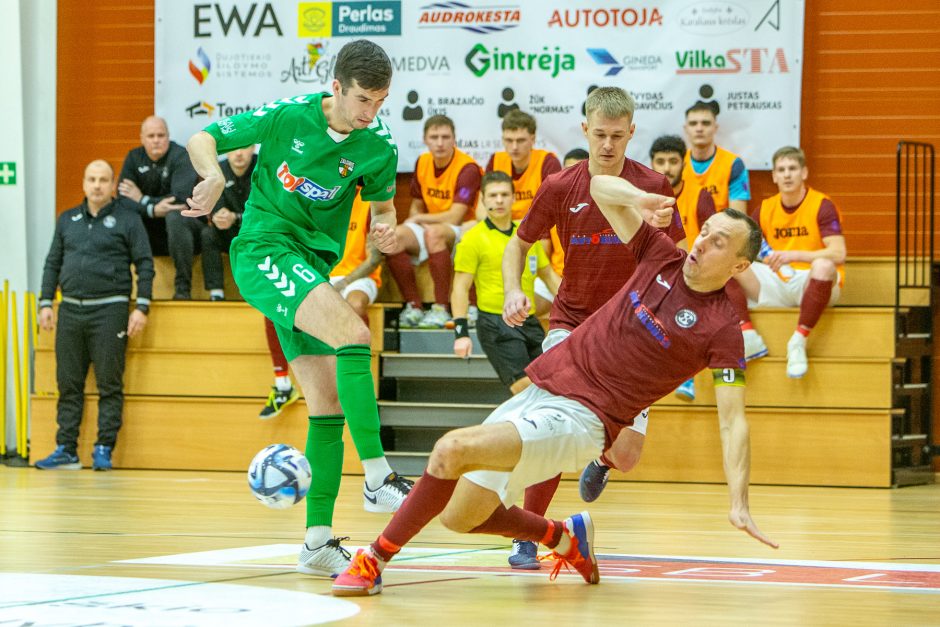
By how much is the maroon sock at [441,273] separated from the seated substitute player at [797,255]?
2.10 metres

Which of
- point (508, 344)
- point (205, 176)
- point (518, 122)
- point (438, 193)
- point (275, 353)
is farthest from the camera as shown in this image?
point (438, 193)

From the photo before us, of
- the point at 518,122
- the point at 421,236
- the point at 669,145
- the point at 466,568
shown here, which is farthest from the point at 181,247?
the point at 466,568

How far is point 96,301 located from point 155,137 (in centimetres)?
142

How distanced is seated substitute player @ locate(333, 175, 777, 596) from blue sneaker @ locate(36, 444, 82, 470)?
6.32 m

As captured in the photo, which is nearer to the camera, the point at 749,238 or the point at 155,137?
the point at 749,238

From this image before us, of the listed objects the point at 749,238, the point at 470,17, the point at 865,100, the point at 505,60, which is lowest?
the point at 749,238

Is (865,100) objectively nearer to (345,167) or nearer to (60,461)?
(345,167)

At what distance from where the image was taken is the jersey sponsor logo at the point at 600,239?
5008 mm

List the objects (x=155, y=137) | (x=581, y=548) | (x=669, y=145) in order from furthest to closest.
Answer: (x=155, y=137)
(x=669, y=145)
(x=581, y=548)

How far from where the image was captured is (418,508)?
3787 mm

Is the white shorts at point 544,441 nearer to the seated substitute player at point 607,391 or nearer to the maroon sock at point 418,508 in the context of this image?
the seated substitute player at point 607,391

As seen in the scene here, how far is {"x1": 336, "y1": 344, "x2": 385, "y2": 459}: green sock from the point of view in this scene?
4.20 m

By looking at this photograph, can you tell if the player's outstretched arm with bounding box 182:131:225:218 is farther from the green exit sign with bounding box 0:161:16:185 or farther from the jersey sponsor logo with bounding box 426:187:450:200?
the green exit sign with bounding box 0:161:16:185

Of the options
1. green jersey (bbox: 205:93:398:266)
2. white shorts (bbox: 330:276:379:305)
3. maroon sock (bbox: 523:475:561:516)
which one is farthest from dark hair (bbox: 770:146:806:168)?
green jersey (bbox: 205:93:398:266)
